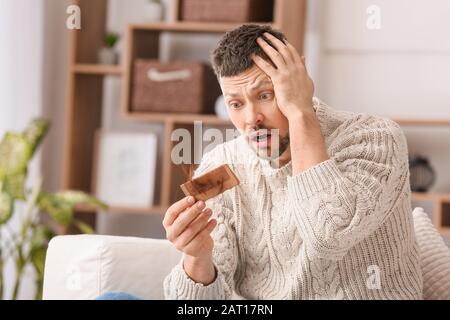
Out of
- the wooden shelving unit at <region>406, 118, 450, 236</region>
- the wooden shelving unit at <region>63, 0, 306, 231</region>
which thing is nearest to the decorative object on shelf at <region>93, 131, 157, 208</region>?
the wooden shelving unit at <region>63, 0, 306, 231</region>

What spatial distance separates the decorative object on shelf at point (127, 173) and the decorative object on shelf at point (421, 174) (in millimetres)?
857

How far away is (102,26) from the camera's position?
280cm

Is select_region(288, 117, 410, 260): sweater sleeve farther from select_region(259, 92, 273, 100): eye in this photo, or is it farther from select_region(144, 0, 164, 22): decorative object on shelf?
select_region(144, 0, 164, 22): decorative object on shelf

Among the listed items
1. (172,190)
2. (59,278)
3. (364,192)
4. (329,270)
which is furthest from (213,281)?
(172,190)

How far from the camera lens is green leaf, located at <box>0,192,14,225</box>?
7.63 ft

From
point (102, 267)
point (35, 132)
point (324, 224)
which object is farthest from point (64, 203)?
point (324, 224)

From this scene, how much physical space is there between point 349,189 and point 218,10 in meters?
1.64

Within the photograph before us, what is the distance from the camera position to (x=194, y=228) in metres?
0.97

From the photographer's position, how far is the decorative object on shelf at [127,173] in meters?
2.65

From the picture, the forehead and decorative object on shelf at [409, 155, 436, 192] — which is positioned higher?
the forehead

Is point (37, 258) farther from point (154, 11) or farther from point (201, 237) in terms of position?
point (201, 237)

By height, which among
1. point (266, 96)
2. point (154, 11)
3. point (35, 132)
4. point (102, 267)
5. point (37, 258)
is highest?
point (154, 11)

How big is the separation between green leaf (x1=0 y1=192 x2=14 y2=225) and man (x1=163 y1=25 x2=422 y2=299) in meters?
1.24

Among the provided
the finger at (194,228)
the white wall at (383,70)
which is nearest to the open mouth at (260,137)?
the finger at (194,228)
